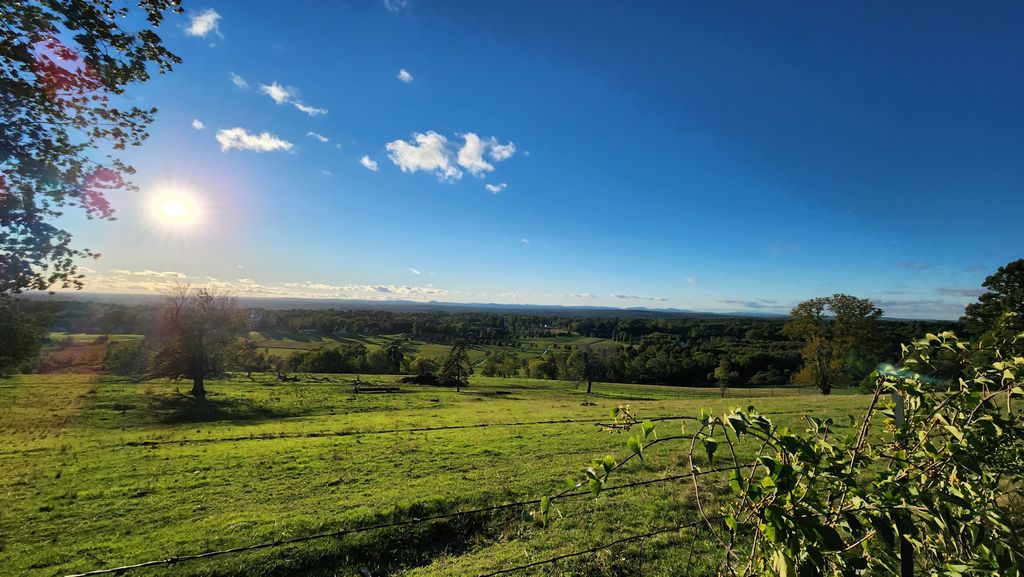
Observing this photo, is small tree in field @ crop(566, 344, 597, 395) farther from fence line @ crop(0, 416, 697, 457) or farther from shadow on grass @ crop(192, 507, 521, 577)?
shadow on grass @ crop(192, 507, 521, 577)

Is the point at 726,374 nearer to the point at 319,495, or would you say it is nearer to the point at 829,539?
the point at 319,495

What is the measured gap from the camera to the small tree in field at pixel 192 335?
1567 inches

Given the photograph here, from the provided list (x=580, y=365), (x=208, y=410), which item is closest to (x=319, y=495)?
(x=208, y=410)

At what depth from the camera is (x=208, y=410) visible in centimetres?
3544

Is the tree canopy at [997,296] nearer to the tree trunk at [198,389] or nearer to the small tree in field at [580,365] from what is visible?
the small tree in field at [580,365]

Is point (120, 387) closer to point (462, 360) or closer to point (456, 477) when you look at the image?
point (462, 360)

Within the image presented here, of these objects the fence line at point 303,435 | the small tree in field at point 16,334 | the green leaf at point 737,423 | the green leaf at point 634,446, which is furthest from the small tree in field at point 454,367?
the green leaf at point 634,446

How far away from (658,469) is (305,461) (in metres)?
14.8

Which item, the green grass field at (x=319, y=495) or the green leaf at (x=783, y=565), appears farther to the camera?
the green grass field at (x=319, y=495)

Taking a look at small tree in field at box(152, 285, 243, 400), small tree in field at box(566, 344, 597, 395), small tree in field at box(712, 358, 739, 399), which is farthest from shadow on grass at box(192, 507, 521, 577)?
A: small tree in field at box(712, 358, 739, 399)

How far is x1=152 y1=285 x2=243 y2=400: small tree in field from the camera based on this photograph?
3981 centimetres

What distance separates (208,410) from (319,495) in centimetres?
2995

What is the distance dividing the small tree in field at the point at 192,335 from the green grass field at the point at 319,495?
30.1 ft

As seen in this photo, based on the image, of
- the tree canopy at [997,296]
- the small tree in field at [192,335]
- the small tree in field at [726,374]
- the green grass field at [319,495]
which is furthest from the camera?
the small tree in field at [726,374]
